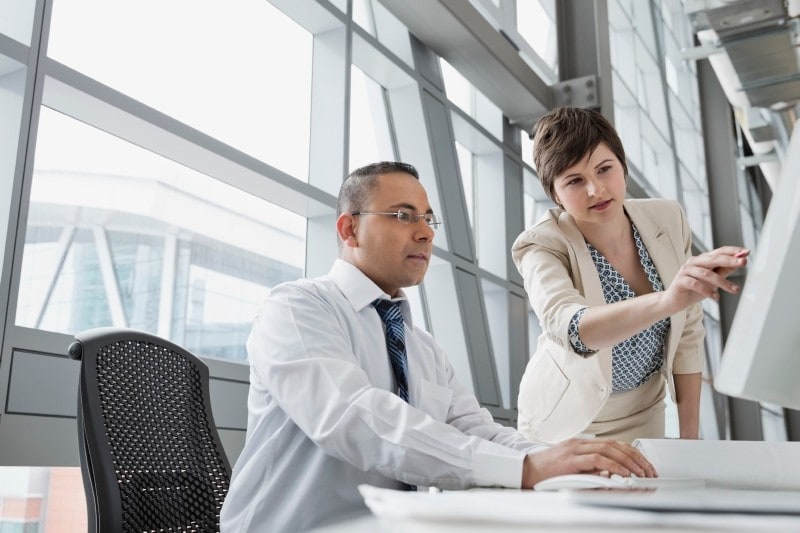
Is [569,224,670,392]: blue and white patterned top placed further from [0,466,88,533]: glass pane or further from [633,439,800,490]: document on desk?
[0,466,88,533]: glass pane

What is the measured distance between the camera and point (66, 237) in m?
2.33

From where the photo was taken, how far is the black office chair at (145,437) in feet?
4.02

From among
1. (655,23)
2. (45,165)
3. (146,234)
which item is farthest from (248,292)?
(655,23)

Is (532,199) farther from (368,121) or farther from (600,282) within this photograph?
(600,282)

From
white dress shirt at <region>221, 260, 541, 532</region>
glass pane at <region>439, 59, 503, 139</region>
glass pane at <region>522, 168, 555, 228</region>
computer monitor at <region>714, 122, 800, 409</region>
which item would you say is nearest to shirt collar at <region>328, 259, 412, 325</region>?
white dress shirt at <region>221, 260, 541, 532</region>

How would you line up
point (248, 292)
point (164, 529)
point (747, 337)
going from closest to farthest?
point (747, 337)
point (164, 529)
point (248, 292)

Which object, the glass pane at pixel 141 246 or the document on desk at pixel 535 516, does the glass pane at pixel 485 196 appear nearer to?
the glass pane at pixel 141 246

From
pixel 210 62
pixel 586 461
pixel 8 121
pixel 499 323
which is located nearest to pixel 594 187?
pixel 586 461

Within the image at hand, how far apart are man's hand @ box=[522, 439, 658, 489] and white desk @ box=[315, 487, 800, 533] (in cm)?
55

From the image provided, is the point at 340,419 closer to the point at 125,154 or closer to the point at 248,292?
the point at 125,154

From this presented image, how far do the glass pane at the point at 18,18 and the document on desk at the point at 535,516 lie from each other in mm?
2159

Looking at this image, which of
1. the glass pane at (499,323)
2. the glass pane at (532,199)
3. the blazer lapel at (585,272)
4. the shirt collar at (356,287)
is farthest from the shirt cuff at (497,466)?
the glass pane at (532,199)

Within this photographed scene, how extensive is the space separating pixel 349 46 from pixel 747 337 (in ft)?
10.8

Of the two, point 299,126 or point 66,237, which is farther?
point 299,126
